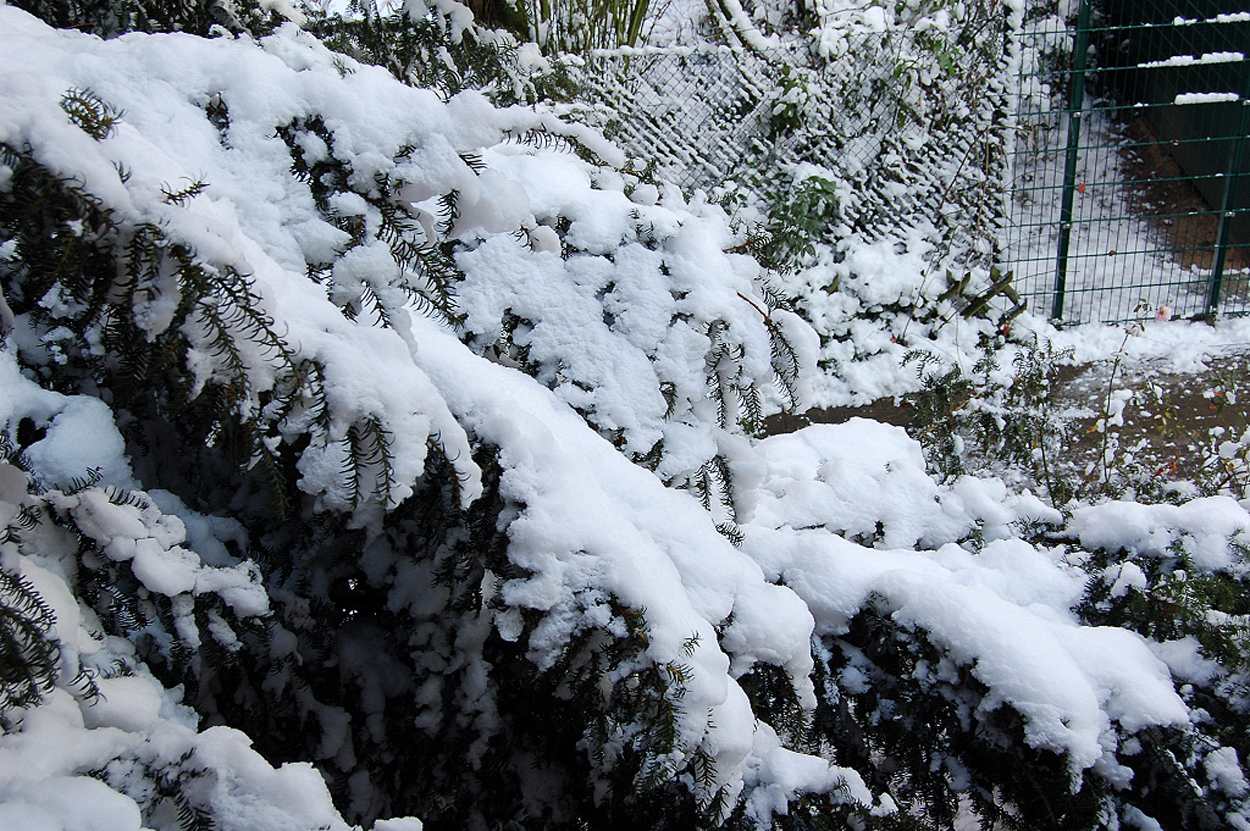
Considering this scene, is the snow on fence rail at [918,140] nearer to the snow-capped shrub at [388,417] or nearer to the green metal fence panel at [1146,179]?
the green metal fence panel at [1146,179]

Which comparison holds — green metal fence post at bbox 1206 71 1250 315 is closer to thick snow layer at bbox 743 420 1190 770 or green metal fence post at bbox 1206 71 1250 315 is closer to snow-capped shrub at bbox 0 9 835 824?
thick snow layer at bbox 743 420 1190 770

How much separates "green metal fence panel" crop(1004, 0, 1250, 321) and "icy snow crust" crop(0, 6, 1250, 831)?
12.1 ft

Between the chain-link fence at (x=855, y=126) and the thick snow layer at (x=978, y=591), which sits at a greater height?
the chain-link fence at (x=855, y=126)

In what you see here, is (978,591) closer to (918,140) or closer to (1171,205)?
(918,140)

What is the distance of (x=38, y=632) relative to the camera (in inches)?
35.0

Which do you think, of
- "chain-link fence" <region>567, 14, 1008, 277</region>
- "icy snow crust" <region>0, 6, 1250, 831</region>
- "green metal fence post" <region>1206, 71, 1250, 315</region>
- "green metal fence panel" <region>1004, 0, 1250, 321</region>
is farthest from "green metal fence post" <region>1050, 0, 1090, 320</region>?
"icy snow crust" <region>0, 6, 1250, 831</region>

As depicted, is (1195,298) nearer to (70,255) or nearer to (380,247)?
(380,247)

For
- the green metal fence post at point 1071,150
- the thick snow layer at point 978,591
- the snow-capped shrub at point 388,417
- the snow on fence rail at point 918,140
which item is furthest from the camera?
the snow on fence rail at point 918,140

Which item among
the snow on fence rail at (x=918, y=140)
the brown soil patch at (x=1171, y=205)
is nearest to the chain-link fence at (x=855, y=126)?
the snow on fence rail at (x=918, y=140)

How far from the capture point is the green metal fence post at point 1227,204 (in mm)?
4779

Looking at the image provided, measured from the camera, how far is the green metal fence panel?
484 cm

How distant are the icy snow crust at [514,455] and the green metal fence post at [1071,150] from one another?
3.53 m

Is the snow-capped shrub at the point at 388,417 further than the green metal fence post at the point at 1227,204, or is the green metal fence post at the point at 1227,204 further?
the green metal fence post at the point at 1227,204

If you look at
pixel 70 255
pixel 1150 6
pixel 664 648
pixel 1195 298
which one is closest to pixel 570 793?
pixel 664 648
